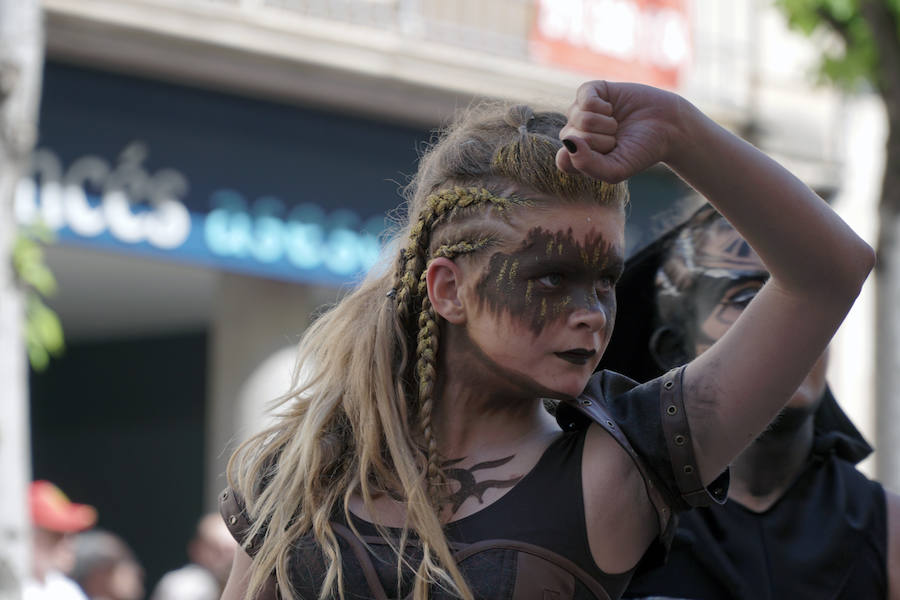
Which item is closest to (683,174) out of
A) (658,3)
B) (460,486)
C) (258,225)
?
(460,486)

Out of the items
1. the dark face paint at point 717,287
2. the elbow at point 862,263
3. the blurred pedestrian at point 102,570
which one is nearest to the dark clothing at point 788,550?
the dark face paint at point 717,287

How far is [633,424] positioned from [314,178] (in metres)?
7.69

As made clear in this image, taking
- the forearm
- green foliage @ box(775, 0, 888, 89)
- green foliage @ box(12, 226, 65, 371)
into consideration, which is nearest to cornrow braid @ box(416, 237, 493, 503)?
the forearm

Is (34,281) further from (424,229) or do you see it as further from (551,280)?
(551,280)

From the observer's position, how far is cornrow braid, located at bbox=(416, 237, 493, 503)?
206 cm

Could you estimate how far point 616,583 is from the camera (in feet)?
6.37

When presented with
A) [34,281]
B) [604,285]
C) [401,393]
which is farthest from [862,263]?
[34,281]

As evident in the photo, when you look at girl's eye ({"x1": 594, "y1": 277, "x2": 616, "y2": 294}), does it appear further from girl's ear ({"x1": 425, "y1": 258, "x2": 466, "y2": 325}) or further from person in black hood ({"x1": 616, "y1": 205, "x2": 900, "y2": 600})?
person in black hood ({"x1": 616, "y1": 205, "x2": 900, "y2": 600})

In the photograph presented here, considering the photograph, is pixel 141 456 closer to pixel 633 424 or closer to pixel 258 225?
pixel 258 225

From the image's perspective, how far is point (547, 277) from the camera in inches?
79.0

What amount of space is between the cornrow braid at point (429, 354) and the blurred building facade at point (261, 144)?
4613 millimetres

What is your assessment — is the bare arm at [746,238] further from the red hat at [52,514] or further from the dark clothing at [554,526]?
the red hat at [52,514]

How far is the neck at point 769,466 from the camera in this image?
2.69 meters

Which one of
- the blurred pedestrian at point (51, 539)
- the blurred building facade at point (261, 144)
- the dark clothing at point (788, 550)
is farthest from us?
the blurred building facade at point (261, 144)
